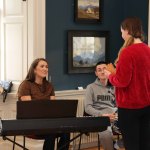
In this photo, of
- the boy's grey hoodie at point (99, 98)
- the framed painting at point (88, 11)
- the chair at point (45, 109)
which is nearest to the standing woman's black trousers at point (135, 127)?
the chair at point (45, 109)

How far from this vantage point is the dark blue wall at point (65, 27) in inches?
176

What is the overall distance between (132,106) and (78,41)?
6.94 ft

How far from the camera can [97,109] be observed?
13.2 ft

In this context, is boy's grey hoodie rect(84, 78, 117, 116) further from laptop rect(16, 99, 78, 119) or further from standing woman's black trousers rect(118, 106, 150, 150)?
standing woman's black trousers rect(118, 106, 150, 150)

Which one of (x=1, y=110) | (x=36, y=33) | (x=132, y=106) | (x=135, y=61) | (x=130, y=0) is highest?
(x=130, y=0)

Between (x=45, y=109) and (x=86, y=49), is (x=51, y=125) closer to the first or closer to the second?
(x=45, y=109)

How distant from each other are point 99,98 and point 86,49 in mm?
952

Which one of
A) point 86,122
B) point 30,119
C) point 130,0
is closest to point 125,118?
point 86,122

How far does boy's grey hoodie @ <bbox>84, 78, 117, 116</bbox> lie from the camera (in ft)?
13.1

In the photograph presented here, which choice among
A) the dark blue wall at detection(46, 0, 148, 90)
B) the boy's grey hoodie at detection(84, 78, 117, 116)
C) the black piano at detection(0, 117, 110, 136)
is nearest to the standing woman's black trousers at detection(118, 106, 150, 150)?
the black piano at detection(0, 117, 110, 136)

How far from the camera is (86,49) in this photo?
4805 millimetres

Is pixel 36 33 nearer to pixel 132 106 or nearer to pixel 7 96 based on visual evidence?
pixel 7 96

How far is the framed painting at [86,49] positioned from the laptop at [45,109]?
5.75 feet

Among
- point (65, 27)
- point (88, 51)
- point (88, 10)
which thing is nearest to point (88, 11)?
point (88, 10)
